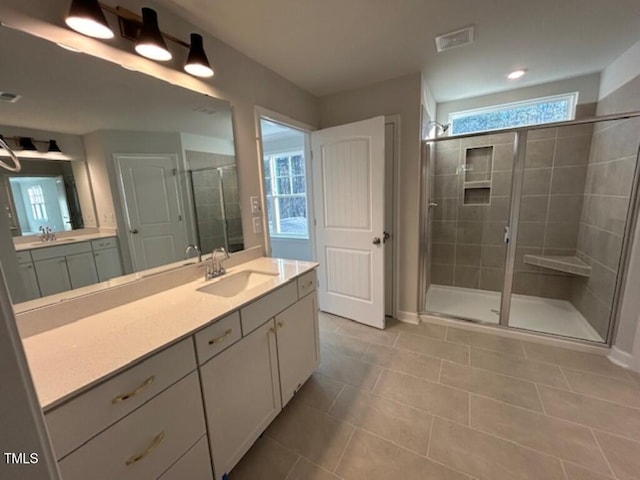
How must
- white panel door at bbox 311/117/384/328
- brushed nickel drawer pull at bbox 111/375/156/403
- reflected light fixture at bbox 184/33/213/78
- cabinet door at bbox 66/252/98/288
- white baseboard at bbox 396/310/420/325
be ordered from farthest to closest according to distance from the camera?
1. white baseboard at bbox 396/310/420/325
2. white panel door at bbox 311/117/384/328
3. reflected light fixture at bbox 184/33/213/78
4. cabinet door at bbox 66/252/98/288
5. brushed nickel drawer pull at bbox 111/375/156/403

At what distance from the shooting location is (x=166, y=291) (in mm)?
1553

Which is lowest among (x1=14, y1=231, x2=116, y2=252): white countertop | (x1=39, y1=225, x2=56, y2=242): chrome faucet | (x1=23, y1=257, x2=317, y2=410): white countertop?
(x1=23, y1=257, x2=317, y2=410): white countertop

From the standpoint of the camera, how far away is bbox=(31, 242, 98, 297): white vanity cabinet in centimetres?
115

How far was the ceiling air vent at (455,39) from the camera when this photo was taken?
1795 millimetres

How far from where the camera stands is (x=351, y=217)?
2.71 meters

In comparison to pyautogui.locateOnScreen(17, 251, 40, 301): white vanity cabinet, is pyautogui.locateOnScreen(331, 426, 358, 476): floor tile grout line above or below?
below

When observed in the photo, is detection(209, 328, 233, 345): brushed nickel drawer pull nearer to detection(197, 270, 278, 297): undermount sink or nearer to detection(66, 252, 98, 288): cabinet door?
detection(197, 270, 278, 297): undermount sink

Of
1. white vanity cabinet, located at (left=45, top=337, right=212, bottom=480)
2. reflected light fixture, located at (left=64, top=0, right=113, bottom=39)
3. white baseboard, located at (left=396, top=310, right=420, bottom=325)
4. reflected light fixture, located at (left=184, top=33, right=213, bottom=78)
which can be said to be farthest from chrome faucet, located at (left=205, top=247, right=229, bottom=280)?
white baseboard, located at (left=396, top=310, right=420, bottom=325)

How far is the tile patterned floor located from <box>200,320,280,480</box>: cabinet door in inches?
7.5

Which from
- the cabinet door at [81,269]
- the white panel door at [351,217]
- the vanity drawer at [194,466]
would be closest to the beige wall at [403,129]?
the white panel door at [351,217]

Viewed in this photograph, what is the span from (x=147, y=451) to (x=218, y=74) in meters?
2.05

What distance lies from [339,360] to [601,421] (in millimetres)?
1639

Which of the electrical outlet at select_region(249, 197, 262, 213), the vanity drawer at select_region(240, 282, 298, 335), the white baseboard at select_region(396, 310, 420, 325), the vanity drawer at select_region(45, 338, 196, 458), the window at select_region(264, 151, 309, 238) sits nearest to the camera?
the vanity drawer at select_region(45, 338, 196, 458)

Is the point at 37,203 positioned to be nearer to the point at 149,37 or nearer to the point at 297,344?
the point at 149,37
